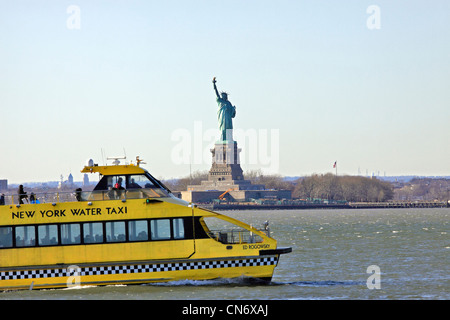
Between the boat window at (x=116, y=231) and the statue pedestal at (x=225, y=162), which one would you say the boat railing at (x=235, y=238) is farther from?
the statue pedestal at (x=225, y=162)

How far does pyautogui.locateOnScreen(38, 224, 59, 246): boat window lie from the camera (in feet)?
89.1

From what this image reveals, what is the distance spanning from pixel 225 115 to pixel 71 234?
493 ft

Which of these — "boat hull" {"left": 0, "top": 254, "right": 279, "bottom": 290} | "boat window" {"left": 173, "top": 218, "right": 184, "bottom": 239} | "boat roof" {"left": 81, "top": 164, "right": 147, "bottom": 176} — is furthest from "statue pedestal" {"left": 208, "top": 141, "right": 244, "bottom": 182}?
"boat hull" {"left": 0, "top": 254, "right": 279, "bottom": 290}

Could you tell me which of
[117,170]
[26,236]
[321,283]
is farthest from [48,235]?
[321,283]

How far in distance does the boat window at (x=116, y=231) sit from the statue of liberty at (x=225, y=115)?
149m

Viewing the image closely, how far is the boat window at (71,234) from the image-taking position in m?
27.1

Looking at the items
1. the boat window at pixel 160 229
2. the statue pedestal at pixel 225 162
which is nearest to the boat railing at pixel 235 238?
the boat window at pixel 160 229

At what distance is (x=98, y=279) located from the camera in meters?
26.8

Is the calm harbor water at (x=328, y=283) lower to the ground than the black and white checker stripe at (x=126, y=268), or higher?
lower

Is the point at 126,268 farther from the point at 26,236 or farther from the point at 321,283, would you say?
the point at 321,283

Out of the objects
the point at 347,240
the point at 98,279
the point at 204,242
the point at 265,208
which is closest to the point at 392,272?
the point at 204,242

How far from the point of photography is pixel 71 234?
27.2 meters
